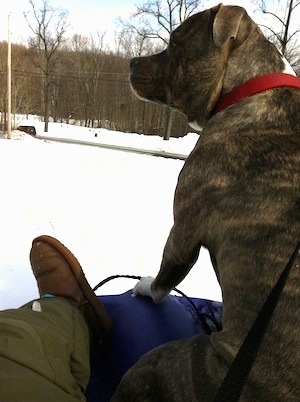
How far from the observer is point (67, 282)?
8.11ft

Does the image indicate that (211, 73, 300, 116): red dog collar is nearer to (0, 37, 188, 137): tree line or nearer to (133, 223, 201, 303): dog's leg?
(133, 223, 201, 303): dog's leg

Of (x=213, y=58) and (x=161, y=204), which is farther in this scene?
(x=161, y=204)

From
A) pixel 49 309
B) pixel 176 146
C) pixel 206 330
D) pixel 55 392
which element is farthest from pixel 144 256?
pixel 176 146

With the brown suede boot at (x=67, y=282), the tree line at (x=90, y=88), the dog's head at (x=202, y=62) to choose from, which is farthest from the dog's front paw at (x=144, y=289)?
the tree line at (x=90, y=88)

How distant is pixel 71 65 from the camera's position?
47.4m

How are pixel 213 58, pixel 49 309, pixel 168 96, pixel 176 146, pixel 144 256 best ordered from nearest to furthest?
pixel 49 309 < pixel 213 58 < pixel 168 96 < pixel 144 256 < pixel 176 146

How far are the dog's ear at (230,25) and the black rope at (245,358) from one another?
1.26 meters

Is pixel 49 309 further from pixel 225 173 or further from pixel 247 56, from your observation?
pixel 247 56

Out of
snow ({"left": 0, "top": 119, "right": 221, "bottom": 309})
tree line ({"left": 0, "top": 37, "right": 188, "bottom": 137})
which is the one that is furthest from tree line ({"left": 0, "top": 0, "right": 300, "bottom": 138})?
snow ({"left": 0, "top": 119, "right": 221, "bottom": 309})

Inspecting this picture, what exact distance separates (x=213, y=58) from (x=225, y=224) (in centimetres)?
98

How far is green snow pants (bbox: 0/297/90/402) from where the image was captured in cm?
142

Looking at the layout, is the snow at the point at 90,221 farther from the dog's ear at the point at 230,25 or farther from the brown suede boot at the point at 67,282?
the dog's ear at the point at 230,25

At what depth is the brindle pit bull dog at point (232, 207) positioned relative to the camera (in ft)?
4.73

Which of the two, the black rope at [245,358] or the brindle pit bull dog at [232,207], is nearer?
the black rope at [245,358]
